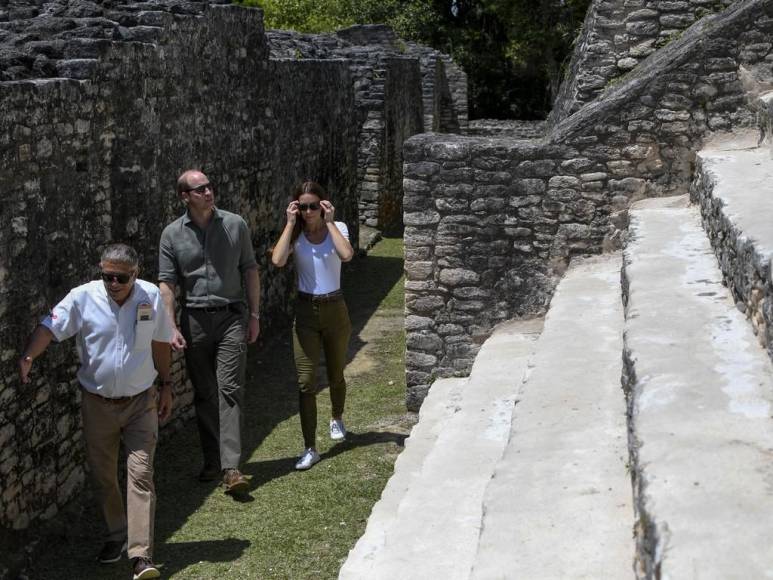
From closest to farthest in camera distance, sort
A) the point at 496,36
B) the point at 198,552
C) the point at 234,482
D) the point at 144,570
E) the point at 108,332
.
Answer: the point at 144,570, the point at 108,332, the point at 198,552, the point at 234,482, the point at 496,36

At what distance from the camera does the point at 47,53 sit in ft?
22.4

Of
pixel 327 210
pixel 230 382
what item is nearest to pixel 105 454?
pixel 230 382

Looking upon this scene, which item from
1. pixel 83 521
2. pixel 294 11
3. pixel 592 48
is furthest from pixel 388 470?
pixel 294 11

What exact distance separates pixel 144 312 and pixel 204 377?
4.84 feet

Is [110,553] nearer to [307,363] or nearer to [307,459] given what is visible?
[307,459]

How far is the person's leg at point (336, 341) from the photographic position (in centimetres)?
→ 715

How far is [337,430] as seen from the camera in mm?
7598

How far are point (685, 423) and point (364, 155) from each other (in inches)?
553

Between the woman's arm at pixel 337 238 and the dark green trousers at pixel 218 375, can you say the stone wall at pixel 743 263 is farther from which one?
the dark green trousers at pixel 218 375

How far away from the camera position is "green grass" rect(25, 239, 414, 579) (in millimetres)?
5691

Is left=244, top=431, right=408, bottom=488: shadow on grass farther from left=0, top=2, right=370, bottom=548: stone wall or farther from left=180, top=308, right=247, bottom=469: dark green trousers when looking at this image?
left=0, top=2, right=370, bottom=548: stone wall

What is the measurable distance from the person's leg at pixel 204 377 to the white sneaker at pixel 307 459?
0.51 metres

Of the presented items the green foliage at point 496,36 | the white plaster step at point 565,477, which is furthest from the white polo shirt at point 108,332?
the green foliage at point 496,36

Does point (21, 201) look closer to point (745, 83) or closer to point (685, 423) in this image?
point (685, 423)
